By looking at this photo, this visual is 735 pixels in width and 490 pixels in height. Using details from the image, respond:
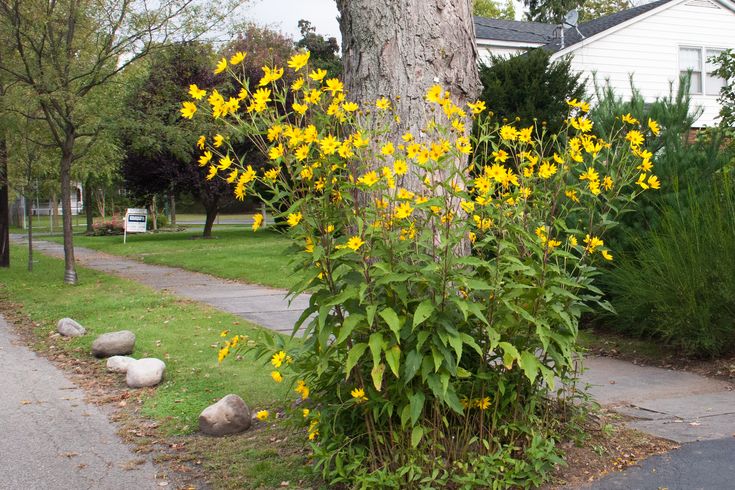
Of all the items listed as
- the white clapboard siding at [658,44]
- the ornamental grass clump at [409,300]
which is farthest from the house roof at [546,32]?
the ornamental grass clump at [409,300]

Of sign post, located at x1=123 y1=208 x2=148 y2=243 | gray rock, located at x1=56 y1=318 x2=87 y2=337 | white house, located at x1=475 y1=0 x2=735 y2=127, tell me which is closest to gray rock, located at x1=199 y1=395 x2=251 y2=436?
gray rock, located at x1=56 y1=318 x2=87 y2=337

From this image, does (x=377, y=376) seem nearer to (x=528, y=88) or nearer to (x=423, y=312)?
(x=423, y=312)

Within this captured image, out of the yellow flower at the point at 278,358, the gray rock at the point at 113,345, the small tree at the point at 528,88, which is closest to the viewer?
the yellow flower at the point at 278,358

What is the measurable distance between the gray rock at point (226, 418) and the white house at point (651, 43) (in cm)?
1863

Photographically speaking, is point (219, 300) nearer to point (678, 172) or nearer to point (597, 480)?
point (678, 172)

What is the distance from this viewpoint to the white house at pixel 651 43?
2222cm

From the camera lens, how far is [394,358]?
3.38 metres

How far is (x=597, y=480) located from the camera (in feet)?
12.5

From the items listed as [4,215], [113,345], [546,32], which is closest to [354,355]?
[113,345]

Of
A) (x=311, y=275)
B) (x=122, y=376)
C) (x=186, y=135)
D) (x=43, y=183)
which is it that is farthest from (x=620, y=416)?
(x=43, y=183)

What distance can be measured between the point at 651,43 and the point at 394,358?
2256cm

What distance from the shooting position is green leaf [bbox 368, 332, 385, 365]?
3.33 m

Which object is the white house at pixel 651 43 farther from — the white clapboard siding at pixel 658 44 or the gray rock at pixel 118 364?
the gray rock at pixel 118 364

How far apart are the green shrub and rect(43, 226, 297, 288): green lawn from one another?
15.9 ft
